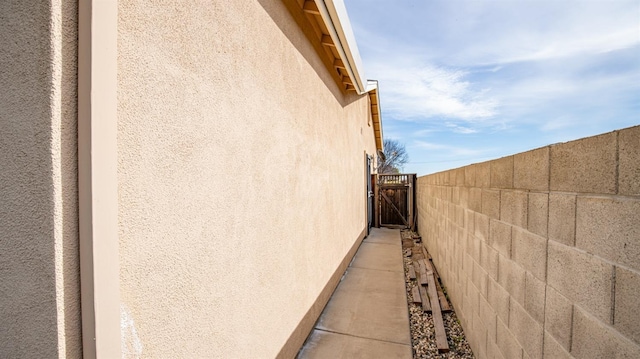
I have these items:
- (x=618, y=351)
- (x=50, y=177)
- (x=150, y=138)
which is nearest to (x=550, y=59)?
(x=618, y=351)

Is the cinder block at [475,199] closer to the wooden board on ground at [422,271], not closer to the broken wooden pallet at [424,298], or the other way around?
the broken wooden pallet at [424,298]

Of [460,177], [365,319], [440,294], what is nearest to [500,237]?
[460,177]

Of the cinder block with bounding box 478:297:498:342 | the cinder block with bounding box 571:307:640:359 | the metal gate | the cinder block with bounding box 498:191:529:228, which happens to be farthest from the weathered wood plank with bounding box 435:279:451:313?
the metal gate

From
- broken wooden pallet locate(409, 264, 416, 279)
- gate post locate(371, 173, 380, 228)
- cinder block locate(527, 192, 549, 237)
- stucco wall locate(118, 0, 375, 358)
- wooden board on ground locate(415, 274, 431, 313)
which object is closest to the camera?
stucco wall locate(118, 0, 375, 358)

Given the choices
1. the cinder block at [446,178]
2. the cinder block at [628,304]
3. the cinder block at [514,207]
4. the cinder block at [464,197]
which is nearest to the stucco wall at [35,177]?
the cinder block at [628,304]

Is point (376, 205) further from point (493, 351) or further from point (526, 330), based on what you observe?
point (526, 330)

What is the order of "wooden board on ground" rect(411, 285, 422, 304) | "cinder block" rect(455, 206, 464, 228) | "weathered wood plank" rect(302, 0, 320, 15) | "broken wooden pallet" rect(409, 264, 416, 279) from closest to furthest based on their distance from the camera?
"weathered wood plank" rect(302, 0, 320, 15)
"cinder block" rect(455, 206, 464, 228)
"wooden board on ground" rect(411, 285, 422, 304)
"broken wooden pallet" rect(409, 264, 416, 279)

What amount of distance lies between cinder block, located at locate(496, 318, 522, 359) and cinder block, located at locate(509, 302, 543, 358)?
6 cm

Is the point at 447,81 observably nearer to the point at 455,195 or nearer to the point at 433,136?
the point at 455,195

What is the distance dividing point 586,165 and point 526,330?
1118 mm

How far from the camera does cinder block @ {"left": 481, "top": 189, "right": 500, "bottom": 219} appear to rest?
2.30m

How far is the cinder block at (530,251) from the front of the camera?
1.58 metres

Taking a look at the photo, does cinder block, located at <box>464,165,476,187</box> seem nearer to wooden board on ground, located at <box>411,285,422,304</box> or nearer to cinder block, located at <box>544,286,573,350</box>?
cinder block, located at <box>544,286,573,350</box>

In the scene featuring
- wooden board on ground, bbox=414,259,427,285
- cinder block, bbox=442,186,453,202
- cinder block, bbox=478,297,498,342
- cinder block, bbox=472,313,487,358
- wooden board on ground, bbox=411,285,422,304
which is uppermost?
cinder block, bbox=442,186,453,202
